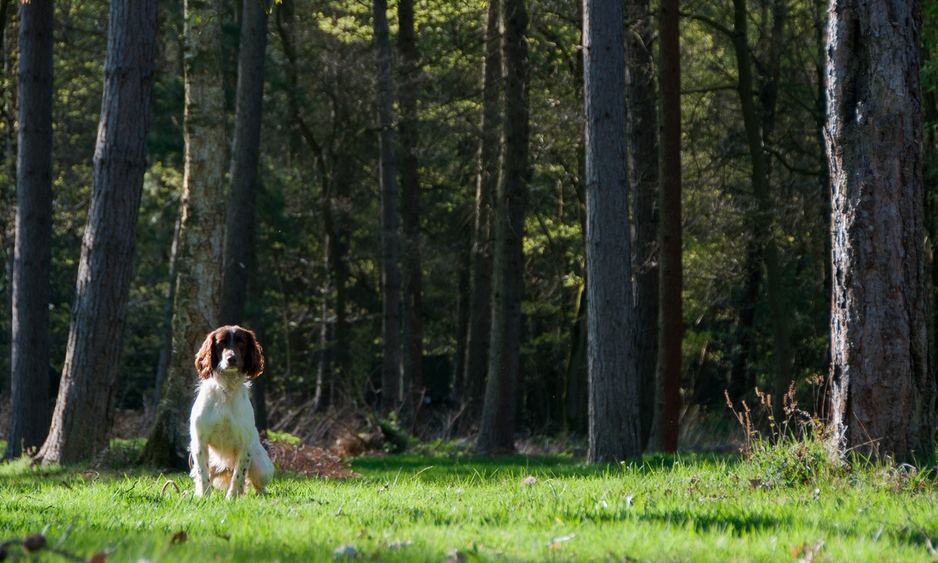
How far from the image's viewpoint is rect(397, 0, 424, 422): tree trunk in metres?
28.9

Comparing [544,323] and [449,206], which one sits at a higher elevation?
[449,206]

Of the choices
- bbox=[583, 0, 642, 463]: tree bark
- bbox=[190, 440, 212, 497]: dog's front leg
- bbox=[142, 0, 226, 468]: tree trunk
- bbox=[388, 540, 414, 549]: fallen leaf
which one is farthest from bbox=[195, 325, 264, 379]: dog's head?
bbox=[583, 0, 642, 463]: tree bark

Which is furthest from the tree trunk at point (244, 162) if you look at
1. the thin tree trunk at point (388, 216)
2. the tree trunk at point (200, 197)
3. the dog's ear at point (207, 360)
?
the dog's ear at point (207, 360)

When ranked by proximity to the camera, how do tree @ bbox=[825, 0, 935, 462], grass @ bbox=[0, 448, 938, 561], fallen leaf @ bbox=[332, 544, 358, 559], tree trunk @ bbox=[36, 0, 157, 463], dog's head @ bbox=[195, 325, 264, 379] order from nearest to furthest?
fallen leaf @ bbox=[332, 544, 358, 559] < grass @ bbox=[0, 448, 938, 561] < tree @ bbox=[825, 0, 935, 462] < dog's head @ bbox=[195, 325, 264, 379] < tree trunk @ bbox=[36, 0, 157, 463]

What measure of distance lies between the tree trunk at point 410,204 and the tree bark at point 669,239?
847cm

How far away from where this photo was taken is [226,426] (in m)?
10.4

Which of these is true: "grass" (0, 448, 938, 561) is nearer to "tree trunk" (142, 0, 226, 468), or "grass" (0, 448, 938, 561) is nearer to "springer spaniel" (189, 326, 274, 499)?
"springer spaniel" (189, 326, 274, 499)

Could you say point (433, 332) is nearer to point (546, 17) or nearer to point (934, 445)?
point (546, 17)

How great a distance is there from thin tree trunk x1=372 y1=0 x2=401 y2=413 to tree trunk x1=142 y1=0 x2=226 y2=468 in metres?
13.5

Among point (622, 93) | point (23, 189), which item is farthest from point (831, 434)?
point (23, 189)

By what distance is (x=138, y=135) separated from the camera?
16016 millimetres

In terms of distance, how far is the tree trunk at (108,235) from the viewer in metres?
15.8

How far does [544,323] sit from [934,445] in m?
33.0

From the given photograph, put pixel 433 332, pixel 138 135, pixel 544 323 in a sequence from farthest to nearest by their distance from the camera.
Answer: pixel 433 332
pixel 544 323
pixel 138 135
